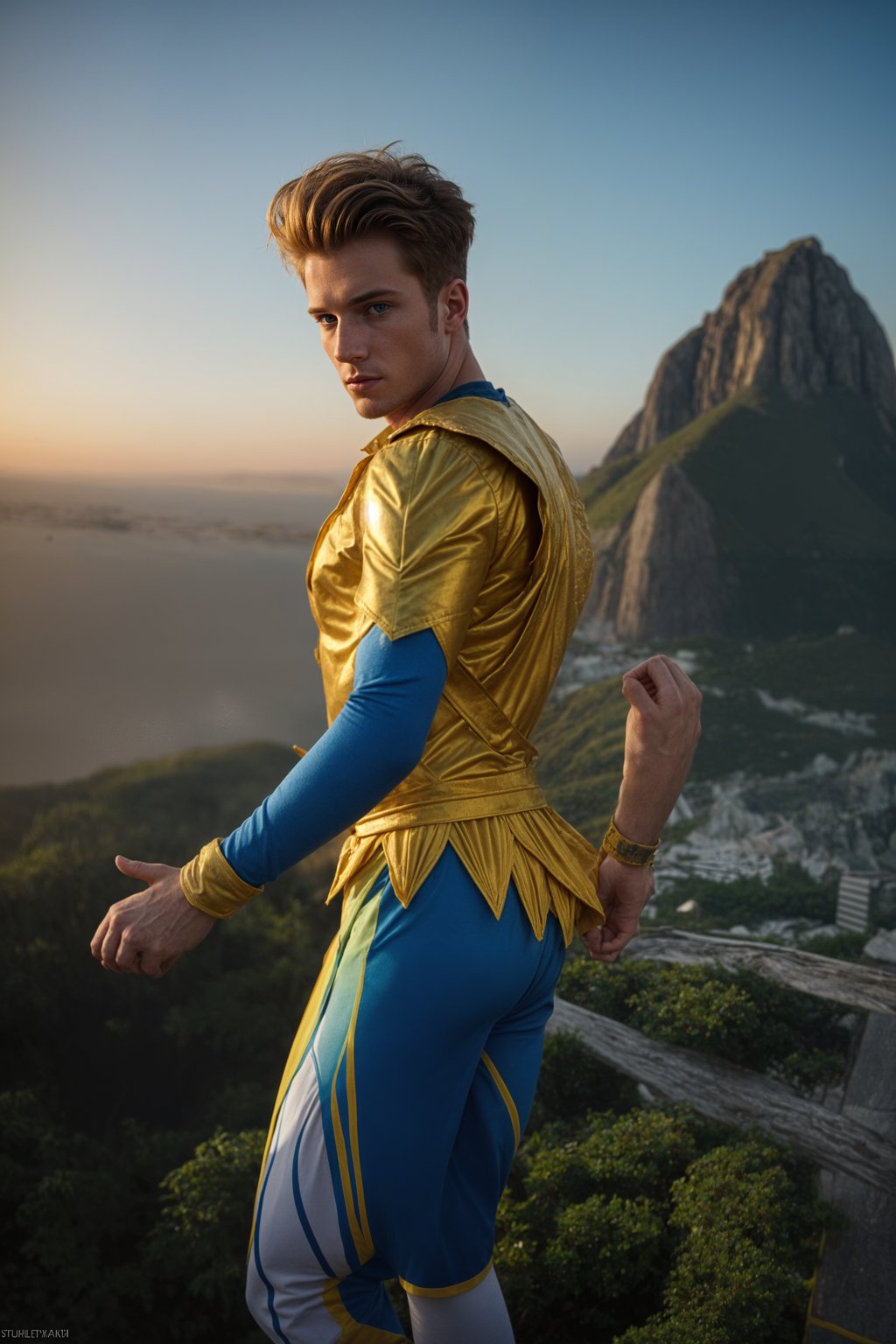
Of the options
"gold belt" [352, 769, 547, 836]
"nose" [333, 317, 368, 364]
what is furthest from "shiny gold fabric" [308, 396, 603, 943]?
"nose" [333, 317, 368, 364]

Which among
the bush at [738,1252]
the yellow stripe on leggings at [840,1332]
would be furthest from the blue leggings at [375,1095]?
the yellow stripe on leggings at [840,1332]

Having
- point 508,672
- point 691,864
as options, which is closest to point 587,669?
point 691,864

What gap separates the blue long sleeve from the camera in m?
1.16

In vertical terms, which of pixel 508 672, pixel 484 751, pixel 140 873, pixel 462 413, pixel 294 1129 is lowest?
pixel 294 1129

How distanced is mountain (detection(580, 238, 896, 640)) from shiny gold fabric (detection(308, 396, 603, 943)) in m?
14.2

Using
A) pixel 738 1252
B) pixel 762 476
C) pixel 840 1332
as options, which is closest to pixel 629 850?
pixel 738 1252

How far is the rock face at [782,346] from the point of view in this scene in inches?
933

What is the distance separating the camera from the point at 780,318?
78.8 ft

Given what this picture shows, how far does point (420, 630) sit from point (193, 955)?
474 centimetres

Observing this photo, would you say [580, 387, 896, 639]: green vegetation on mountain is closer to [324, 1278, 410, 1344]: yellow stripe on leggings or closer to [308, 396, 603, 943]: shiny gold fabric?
[308, 396, 603, 943]: shiny gold fabric

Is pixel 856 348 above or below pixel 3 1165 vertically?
above

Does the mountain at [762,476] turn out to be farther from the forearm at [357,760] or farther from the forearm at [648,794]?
the forearm at [357,760]

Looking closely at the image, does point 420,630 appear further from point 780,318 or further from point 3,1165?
point 780,318

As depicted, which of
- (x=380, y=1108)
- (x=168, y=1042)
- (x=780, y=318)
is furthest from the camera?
(x=780, y=318)
